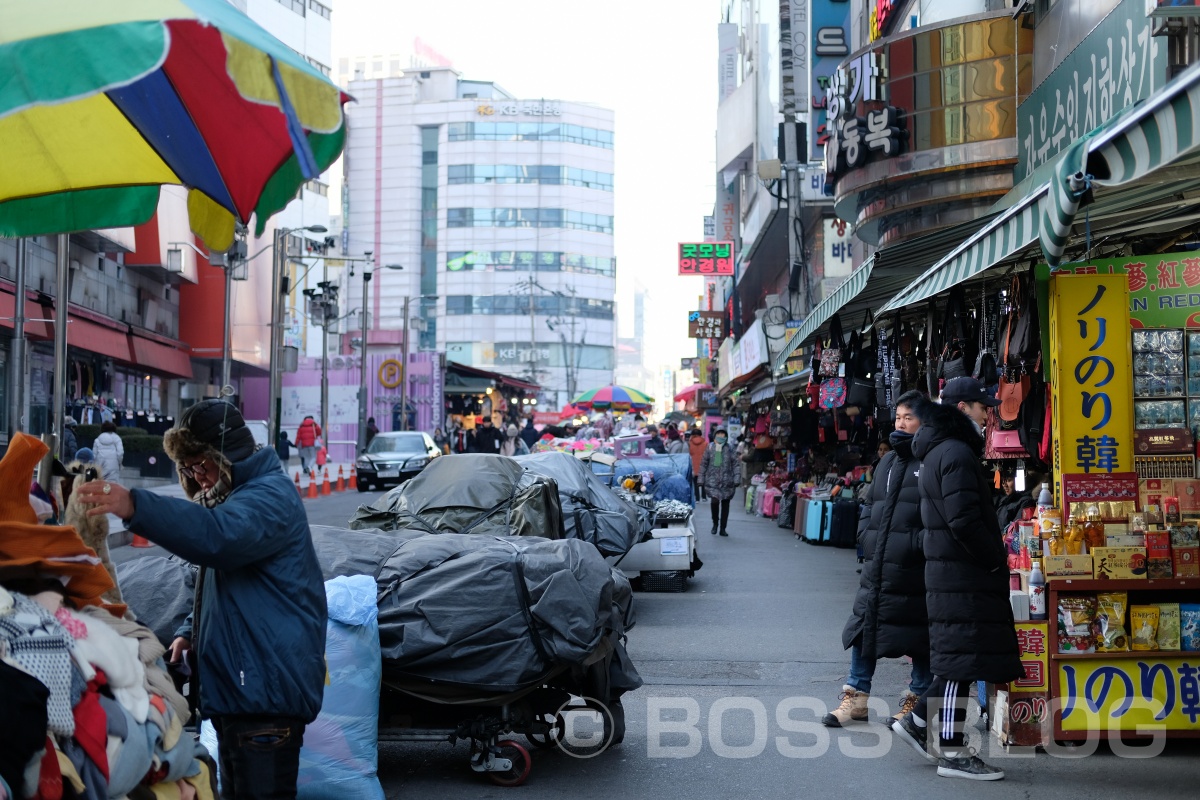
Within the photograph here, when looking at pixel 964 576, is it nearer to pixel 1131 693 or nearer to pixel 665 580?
pixel 1131 693

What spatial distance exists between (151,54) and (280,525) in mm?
1716

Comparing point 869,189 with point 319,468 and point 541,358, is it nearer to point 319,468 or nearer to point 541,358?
point 319,468

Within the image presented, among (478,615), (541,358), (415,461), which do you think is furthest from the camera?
(541,358)

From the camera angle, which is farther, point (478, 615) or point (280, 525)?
point (478, 615)

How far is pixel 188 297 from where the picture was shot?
47125mm

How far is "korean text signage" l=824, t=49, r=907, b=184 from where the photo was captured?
1597cm

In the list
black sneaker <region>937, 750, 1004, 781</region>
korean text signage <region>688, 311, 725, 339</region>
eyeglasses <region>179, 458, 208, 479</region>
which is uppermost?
korean text signage <region>688, 311, 725, 339</region>

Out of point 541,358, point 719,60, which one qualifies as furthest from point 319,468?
point 541,358

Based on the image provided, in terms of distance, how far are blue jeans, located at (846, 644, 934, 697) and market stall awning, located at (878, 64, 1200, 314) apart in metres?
2.31

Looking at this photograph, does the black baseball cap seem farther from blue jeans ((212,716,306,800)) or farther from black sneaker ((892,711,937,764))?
blue jeans ((212,716,306,800))

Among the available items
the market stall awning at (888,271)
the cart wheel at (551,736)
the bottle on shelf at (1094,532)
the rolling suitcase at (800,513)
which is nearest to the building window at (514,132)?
the rolling suitcase at (800,513)

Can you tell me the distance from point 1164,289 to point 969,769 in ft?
10.2

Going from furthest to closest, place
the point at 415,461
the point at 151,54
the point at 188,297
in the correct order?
the point at 188,297 → the point at 415,461 → the point at 151,54

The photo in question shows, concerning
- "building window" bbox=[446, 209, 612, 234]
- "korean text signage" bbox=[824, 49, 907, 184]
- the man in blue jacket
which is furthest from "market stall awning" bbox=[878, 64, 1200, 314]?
"building window" bbox=[446, 209, 612, 234]
